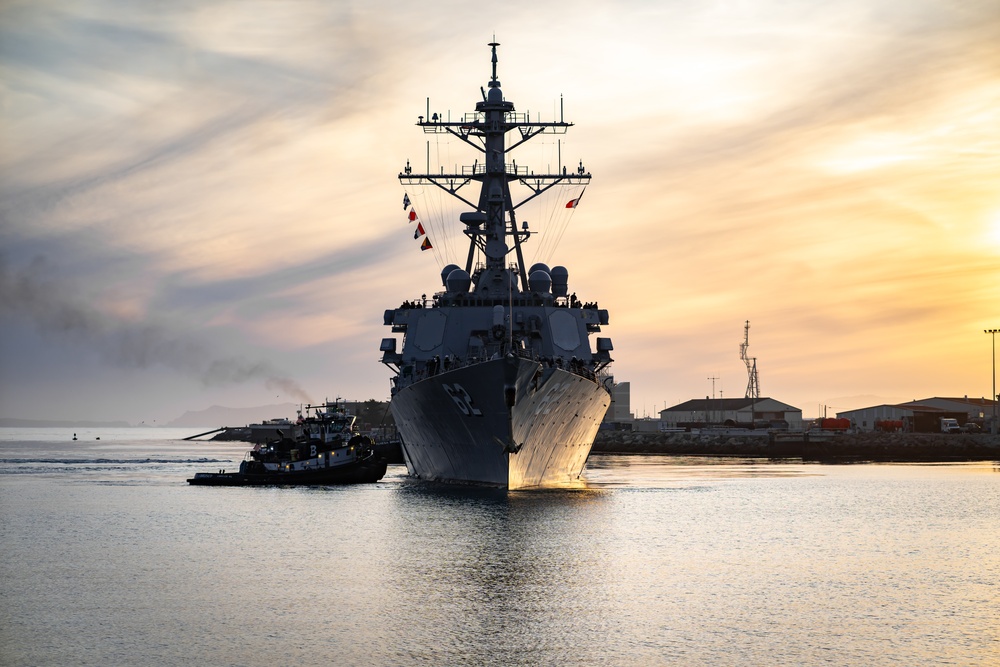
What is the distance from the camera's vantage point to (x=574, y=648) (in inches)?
826

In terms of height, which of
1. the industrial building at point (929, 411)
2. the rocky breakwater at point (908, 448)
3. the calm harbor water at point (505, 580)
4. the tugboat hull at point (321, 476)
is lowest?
the calm harbor water at point (505, 580)

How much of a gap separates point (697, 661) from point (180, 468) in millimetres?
84787

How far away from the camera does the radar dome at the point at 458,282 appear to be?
184ft

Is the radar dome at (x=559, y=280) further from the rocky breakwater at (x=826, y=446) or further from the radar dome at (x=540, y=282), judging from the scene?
the rocky breakwater at (x=826, y=446)

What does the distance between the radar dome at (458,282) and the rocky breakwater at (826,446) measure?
183 ft

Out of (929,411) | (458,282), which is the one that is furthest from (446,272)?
(929,411)

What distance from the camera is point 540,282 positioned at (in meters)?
55.8

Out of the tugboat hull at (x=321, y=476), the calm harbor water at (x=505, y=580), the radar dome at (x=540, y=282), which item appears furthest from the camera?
the tugboat hull at (x=321, y=476)

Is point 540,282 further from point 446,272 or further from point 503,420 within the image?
point 503,420

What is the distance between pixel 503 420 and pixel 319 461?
73.6ft

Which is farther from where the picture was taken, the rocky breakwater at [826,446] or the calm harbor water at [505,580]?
the rocky breakwater at [826,446]

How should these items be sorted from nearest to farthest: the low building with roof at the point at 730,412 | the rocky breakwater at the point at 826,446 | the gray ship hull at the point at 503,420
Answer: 1. the gray ship hull at the point at 503,420
2. the rocky breakwater at the point at 826,446
3. the low building with roof at the point at 730,412

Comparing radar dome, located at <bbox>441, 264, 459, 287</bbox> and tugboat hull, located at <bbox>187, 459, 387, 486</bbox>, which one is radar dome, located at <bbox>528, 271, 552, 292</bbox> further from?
tugboat hull, located at <bbox>187, 459, 387, 486</bbox>

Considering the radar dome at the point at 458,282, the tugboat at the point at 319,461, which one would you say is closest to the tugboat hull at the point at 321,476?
the tugboat at the point at 319,461
